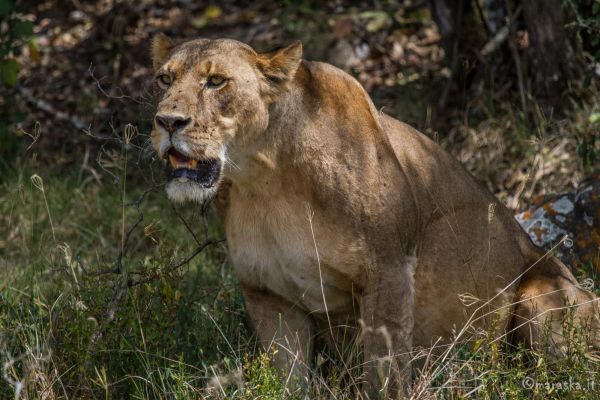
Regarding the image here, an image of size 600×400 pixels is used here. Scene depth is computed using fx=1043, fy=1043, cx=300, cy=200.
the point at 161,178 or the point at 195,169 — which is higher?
the point at 195,169

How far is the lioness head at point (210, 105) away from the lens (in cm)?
380

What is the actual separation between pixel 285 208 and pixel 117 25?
18.9 feet

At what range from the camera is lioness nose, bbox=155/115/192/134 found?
3742 millimetres

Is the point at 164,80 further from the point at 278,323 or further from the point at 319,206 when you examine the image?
the point at 278,323

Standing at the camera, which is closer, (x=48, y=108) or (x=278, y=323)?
(x=278, y=323)

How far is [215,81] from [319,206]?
0.63 meters

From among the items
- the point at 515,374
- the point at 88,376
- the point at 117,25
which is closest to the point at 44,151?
the point at 117,25

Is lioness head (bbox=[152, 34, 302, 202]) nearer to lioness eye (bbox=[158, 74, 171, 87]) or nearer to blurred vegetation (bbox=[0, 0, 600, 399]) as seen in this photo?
lioness eye (bbox=[158, 74, 171, 87])

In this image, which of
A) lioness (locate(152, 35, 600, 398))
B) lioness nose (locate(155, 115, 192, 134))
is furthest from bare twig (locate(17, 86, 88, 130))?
lioness nose (locate(155, 115, 192, 134))

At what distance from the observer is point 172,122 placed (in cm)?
376

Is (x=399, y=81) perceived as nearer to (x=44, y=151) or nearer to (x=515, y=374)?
(x=44, y=151)

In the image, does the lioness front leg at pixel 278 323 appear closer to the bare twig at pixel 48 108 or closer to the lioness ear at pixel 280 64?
the lioness ear at pixel 280 64

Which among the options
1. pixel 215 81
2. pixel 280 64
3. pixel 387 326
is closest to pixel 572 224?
pixel 387 326

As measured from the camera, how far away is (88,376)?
4223 mm
